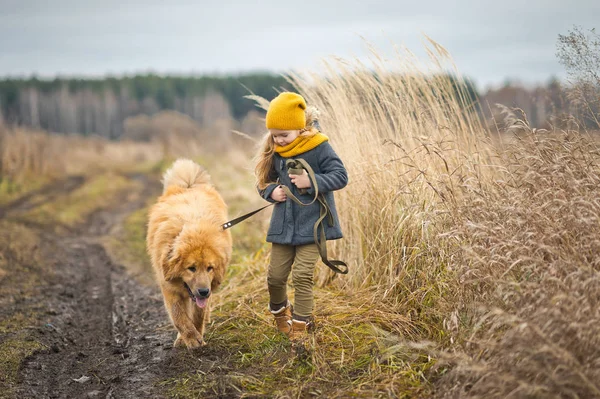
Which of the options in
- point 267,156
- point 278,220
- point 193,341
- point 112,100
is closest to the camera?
point 278,220

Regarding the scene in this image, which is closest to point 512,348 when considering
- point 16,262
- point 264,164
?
point 264,164

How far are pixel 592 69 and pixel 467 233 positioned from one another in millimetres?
1708

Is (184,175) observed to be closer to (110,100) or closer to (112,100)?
(110,100)

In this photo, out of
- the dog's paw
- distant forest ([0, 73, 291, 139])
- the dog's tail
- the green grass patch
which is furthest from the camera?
distant forest ([0, 73, 291, 139])

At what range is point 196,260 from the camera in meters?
4.15

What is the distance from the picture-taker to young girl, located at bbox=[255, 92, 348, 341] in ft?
12.3

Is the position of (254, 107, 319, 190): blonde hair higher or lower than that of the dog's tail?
higher

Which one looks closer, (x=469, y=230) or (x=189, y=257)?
(x=469, y=230)

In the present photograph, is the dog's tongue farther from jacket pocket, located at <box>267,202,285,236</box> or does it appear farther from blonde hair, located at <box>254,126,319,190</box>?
blonde hair, located at <box>254,126,319,190</box>

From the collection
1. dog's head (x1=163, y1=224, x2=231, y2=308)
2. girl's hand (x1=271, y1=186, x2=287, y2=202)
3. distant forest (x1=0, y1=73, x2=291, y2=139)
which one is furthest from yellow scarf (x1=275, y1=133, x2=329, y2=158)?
distant forest (x1=0, y1=73, x2=291, y2=139)

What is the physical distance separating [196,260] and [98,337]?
1.45 meters

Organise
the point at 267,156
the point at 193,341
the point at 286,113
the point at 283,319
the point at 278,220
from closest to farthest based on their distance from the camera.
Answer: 1. the point at 286,113
2. the point at 278,220
3. the point at 267,156
4. the point at 283,319
5. the point at 193,341

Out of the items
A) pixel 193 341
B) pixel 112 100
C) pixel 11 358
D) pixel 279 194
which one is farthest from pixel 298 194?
pixel 112 100

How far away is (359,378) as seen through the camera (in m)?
3.33
